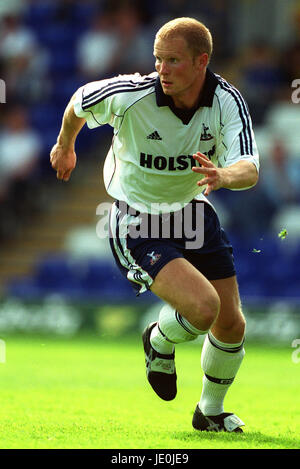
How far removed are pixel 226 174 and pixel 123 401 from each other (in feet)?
9.08

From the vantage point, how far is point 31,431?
5785 millimetres

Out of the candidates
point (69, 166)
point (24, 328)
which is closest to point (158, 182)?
point (69, 166)

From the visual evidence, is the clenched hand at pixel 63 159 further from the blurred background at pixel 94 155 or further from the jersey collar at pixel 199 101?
the blurred background at pixel 94 155

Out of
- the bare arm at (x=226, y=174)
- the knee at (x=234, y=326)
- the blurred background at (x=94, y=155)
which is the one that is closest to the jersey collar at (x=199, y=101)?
the bare arm at (x=226, y=174)

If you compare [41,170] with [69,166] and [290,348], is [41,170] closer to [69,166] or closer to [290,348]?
[290,348]

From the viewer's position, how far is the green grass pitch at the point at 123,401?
5594mm

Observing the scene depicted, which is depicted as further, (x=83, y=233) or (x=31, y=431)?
(x=83, y=233)

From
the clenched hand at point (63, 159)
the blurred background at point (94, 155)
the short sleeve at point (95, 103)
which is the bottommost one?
the blurred background at point (94, 155)

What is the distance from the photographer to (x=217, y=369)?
241 inches

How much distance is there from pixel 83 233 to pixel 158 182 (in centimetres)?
966

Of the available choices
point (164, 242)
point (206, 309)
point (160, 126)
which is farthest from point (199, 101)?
point (206, 309)

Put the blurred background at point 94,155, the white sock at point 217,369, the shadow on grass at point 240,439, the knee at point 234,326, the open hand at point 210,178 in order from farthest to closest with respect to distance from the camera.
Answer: the blurred background at point 94,155
the white sock at point 217,369
the knee at point 234,326
the shadow on grass at point 240,439
the open hand at point 210,178

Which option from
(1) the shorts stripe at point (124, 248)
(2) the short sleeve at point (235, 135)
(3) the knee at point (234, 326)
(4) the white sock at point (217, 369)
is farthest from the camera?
(4) the white sock at point (217, 369)

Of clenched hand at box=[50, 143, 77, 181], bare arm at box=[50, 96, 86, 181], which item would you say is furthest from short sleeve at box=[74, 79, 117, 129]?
clenched hand at box=[50, 143, 77, 181]
